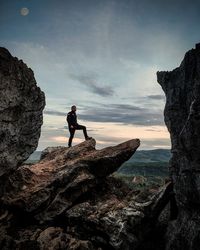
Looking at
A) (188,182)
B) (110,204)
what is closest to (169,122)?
(188,182)

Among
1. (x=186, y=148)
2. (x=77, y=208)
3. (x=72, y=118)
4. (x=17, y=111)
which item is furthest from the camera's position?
(x=72, y=118)

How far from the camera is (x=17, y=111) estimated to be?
28.0m

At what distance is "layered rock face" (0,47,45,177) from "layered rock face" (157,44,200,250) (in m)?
14.2

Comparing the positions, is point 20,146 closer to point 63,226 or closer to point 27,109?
point 27,109

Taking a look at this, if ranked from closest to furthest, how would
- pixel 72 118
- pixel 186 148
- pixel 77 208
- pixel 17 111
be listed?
pixel 186 148, pixel 17 111, pixel 77 208, pixel 72 118

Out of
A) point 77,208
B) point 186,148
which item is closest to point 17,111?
point 77,208

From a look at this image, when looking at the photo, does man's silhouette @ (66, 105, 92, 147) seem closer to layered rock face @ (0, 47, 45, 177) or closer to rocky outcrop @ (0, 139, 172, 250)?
rocky outcrop @ (0, 139, 172, 250)

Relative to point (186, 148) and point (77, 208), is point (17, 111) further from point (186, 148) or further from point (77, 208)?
point (186, 148)

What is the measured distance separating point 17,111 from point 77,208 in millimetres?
11236

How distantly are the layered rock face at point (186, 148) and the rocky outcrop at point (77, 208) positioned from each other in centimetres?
328

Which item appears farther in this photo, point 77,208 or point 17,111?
point 77,208

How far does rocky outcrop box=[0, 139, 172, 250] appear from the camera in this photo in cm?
2670

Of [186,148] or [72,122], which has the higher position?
[72,122]

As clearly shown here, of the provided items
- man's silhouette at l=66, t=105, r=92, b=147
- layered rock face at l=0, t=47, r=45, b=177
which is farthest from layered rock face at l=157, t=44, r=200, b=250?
layered rock face at l=0, t=47, r=45, b=177
